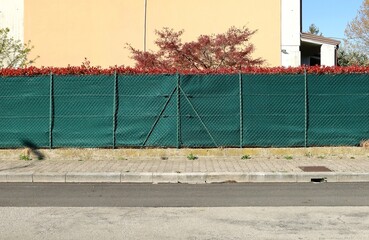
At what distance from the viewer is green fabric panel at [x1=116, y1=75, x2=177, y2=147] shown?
1219 cm

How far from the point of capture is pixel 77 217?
661 cm

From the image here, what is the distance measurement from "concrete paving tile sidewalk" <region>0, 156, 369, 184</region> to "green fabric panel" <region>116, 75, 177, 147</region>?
2.58ft

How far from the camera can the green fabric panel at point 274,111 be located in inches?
479

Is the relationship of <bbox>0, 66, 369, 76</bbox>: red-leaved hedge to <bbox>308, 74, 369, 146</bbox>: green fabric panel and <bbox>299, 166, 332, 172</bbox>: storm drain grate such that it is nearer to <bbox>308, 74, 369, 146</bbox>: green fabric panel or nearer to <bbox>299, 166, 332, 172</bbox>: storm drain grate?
<bbox>308, 74, 369, 146</bbox>: green fabric panel

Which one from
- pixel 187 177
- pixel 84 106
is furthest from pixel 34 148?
pixel 187 177

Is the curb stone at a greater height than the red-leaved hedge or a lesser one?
lesser

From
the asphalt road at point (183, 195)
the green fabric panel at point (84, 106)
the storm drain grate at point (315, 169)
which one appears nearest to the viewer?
the asphalt road at point (183, 195)

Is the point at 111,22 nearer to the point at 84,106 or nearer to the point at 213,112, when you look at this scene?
the point at 84,106

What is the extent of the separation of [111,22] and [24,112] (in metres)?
10.7

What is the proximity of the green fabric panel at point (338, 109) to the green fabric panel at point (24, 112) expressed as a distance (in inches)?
284

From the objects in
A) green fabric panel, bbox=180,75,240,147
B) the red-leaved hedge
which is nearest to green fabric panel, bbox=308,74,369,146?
the red-leaved hedge

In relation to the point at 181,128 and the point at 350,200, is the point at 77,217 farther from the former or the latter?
the point at 181,128

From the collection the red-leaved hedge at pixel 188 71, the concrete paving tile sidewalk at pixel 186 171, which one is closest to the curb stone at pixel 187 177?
the concrete paving tile sidewalk at pixel 186 171

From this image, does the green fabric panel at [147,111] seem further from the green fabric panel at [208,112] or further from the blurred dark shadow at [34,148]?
the blurred dark shadow at [34,148]
